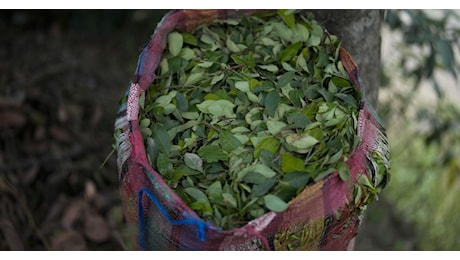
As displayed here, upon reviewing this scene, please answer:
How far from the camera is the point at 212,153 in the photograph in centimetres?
80

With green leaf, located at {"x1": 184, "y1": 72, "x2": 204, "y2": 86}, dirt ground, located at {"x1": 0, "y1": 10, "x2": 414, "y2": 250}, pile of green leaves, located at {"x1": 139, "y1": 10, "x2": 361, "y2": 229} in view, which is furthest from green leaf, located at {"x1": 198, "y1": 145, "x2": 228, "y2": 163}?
dirt ground, located at {"x1": 0, "y1": 10, "x2": 414, "y2": 250}

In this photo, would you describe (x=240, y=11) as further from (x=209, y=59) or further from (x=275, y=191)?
(x=275, y=191)

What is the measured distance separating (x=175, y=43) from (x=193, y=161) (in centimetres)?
22

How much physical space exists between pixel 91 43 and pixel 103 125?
15.1 inches

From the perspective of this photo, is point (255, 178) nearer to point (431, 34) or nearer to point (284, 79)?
point (284, 79)

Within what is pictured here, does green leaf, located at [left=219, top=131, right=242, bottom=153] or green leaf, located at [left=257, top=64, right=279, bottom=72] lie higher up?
green leaf, located at [left=257, top=64, right=279, bottom=72]

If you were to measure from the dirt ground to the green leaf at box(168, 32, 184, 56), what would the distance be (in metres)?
0.42

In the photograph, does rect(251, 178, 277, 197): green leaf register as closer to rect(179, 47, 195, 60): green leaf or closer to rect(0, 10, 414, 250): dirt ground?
rect(179, 47, 195, 60): green leaf

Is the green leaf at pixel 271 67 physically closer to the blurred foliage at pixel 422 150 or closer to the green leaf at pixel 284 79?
the green leaf at pixel 284 79

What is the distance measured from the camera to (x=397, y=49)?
157 centimetres

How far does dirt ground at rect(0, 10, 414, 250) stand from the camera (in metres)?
1.46

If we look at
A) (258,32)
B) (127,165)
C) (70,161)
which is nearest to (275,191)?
(127,165)

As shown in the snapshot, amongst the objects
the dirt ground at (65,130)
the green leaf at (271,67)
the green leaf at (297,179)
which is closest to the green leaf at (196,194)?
the green leaf at (297,179)

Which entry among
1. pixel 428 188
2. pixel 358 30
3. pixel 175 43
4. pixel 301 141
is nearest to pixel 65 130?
pixel 175 43
